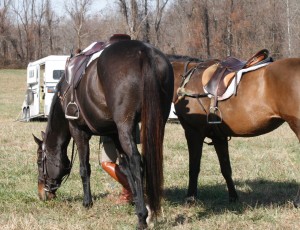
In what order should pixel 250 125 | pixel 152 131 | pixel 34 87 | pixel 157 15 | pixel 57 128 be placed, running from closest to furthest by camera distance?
pixel 152 131 < pixel 250 125 < pixel 57 128 < pixel 34 87 < pixel 157 15

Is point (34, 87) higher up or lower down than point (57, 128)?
higher up

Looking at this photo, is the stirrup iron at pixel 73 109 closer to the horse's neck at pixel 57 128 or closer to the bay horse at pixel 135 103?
the bay horse at pixel 135 103

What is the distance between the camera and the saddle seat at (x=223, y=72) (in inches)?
214

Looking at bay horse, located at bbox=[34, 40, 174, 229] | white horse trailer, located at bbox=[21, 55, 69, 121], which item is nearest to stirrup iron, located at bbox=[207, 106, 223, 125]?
bay horse, located at bbox=[34, 40, 174, 229]

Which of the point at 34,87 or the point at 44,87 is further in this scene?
the point at 34,87

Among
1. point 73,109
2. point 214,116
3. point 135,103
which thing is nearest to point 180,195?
point 214,116

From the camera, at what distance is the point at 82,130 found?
5.36 meters

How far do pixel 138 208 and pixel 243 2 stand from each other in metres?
42.9

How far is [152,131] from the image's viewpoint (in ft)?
14.0

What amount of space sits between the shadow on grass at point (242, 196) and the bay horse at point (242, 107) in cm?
20

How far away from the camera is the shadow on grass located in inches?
217

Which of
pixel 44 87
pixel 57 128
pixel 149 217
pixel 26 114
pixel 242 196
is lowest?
pixel 242 196

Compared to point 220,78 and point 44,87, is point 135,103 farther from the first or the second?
point 44,87

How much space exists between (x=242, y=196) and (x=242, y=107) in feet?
4.81
